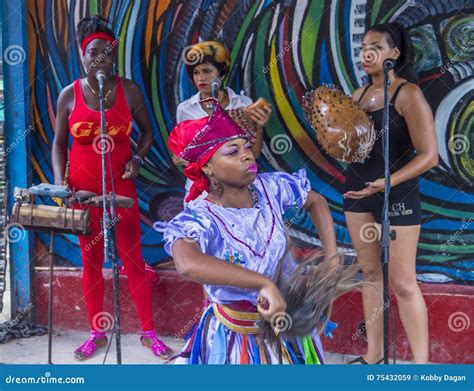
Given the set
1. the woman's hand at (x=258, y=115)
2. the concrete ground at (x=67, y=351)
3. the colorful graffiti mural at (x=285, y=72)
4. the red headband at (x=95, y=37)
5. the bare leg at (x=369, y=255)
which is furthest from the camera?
the concrete ground at (x=67, y=351)

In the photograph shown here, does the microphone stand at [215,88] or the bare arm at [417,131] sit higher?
the microphone stand at [215,88]

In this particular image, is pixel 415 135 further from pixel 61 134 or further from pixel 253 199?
pixel 61 134

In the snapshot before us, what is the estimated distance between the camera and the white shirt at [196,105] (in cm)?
450

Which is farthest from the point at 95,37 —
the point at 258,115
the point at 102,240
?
the point at 258,115

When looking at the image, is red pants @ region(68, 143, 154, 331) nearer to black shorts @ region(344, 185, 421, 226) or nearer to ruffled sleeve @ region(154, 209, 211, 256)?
black shorts @ region(344, 185, 421, 226)

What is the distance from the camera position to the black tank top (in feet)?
13.5

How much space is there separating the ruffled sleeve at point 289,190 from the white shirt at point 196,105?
1348mm

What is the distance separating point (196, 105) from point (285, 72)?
2.18 feet

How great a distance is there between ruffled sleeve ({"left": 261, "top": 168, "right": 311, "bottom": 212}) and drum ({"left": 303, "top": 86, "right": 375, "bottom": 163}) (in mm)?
876

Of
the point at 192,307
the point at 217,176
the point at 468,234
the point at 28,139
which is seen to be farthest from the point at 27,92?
the point at 468,234

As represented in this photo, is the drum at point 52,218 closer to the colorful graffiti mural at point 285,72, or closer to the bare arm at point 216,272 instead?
the colorful graffiti mural at point 285,72

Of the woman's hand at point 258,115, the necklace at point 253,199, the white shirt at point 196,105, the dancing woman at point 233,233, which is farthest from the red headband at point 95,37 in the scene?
the necklace at point 253,199

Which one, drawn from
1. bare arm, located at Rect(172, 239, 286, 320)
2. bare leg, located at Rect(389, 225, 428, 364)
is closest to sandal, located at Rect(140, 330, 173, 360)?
bare leg, located at Rect(389, 225, 428, 364)

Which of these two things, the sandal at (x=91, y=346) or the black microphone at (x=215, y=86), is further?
the sandal at (x=91, y=346)
